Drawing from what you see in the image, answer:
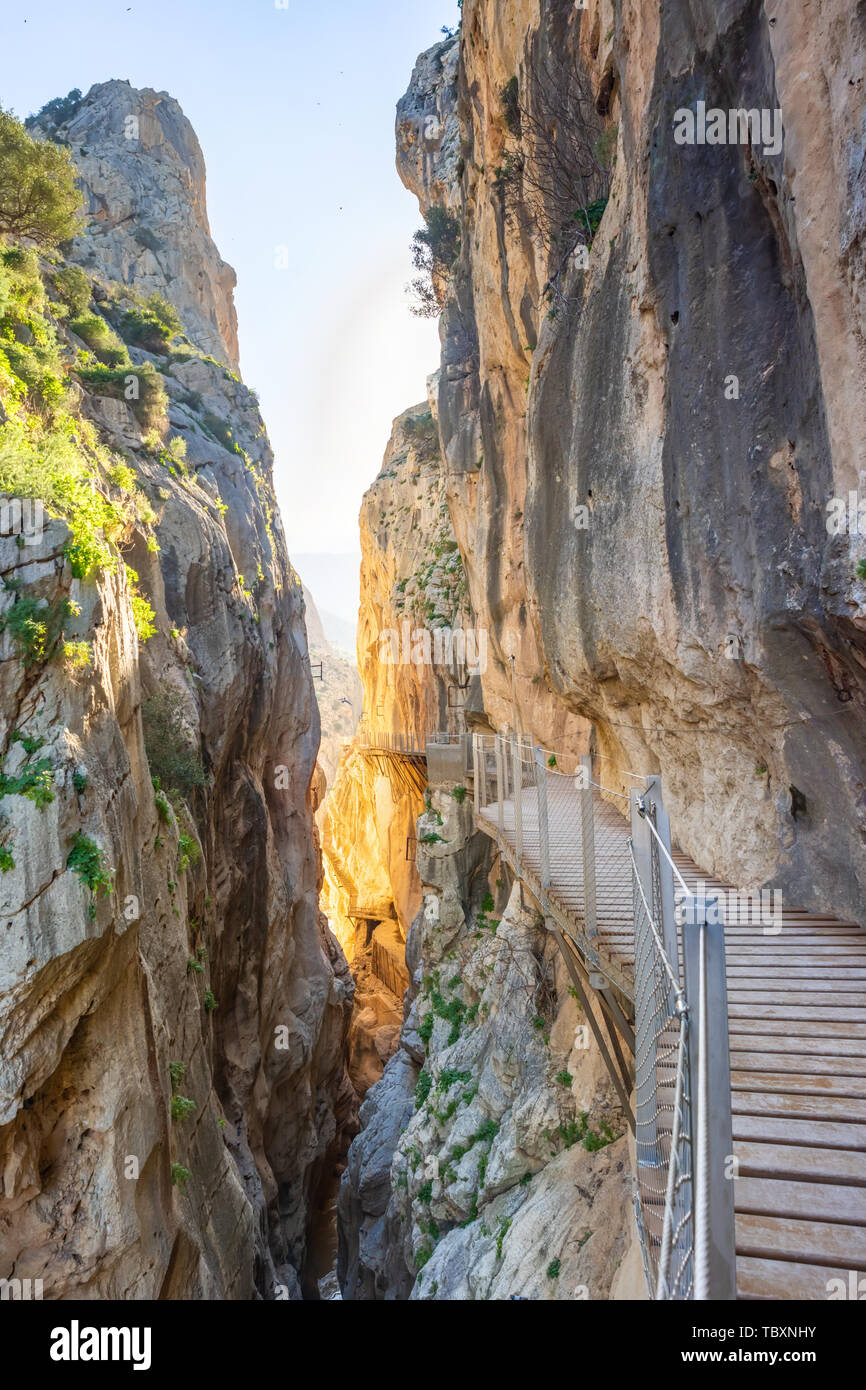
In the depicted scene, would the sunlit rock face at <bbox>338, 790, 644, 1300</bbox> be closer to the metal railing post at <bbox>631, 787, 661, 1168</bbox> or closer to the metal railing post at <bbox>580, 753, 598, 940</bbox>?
the metal railing post at <bbox>631, 787, 661, 1168</bbox>

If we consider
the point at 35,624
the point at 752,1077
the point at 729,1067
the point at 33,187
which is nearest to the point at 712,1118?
the point at 729,1067

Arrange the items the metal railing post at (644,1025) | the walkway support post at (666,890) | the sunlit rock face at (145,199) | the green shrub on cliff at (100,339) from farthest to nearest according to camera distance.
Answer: the sunlit rock face at (145,199)
the green shrub on cliff at (100,339)
the metal railing post at (644,1025)
the walkway support post at (666,890)

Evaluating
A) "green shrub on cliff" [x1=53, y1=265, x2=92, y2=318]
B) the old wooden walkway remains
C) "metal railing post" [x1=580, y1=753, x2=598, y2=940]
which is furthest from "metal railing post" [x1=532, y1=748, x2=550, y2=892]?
"green shrub on cliff" [x1=53, y1=265, x2=92, y2=318]

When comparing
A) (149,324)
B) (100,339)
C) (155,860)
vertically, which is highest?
(149,324)

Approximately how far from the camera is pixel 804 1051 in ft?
12.5

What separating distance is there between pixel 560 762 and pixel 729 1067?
13.8 meters

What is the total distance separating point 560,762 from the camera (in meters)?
15.9

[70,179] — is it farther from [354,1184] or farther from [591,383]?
[354,1184]

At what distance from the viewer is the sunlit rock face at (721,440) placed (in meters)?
5.04

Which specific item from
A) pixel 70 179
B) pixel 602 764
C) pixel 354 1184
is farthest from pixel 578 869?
pixel 70 179

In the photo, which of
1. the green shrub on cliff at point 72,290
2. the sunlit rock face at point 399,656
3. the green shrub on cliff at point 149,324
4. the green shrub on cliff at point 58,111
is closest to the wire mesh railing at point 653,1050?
the sunlit rock face at point 399,656

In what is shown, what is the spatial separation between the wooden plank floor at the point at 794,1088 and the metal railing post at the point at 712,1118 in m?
1.00

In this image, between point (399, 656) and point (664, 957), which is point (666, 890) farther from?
point (399, 656)

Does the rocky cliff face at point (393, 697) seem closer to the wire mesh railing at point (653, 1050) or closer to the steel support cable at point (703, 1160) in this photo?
the wire mesh railing at point (653, 1050)
